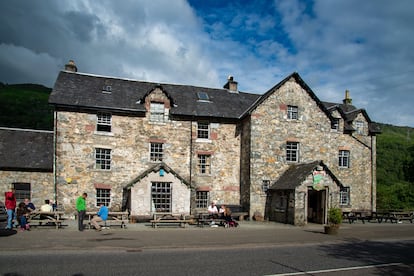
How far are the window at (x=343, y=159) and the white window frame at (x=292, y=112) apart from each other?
578 cm

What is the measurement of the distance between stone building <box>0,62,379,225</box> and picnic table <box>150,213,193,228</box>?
115 centimetres

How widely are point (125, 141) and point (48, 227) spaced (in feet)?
27.2

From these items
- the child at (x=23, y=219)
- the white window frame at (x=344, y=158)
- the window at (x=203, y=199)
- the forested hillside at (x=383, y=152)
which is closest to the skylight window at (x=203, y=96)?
the window at (x=203, y=199)

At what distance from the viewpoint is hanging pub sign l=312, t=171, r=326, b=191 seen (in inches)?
891

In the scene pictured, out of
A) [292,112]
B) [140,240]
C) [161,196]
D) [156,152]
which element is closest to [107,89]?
[156,152]

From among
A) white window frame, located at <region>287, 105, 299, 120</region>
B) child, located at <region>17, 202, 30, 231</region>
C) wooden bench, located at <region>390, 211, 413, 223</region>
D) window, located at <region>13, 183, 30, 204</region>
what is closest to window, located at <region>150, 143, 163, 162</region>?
window, located at <region>13, 183, 30, 204</region>

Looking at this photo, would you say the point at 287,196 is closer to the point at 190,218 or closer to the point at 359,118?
the point at 190,218

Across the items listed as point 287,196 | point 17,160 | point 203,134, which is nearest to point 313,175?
point 287,196

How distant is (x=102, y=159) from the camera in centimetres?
2348

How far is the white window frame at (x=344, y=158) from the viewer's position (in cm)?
2872

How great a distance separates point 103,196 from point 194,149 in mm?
7229

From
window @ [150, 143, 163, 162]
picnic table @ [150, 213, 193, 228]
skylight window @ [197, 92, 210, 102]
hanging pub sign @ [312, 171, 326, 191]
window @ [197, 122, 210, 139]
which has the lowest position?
picnic table @ [150, 213, 193, 228]

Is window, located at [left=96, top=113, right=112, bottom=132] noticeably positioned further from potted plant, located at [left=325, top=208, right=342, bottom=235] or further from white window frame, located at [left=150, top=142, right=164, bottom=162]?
potted plant, located at [left=325, top=208, right=342, bottom=235]

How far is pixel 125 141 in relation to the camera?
2403 cm
